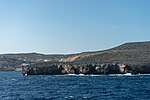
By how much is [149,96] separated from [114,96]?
7677 mm

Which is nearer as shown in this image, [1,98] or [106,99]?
[106,99]

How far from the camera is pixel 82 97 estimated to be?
3561 inches

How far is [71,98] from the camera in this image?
89.4 metres

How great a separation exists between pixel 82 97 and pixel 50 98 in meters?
6.92

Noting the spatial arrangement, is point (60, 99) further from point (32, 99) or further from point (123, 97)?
point (123, 97)

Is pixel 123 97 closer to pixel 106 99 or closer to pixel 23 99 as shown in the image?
pixel 106 99

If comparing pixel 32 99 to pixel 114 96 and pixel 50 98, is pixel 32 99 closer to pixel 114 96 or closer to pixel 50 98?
pixel 50 98

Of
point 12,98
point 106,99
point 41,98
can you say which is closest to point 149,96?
point 106,99

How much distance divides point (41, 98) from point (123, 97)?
17679 millimetres

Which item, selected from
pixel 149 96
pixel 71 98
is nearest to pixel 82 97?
pixel 71 98

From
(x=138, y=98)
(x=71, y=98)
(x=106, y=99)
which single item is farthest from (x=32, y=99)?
(x=138, y=98)

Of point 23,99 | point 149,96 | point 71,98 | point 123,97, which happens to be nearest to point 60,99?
point 71,98

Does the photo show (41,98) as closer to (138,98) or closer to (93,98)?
(93,98)

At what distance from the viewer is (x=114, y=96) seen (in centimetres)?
9275
